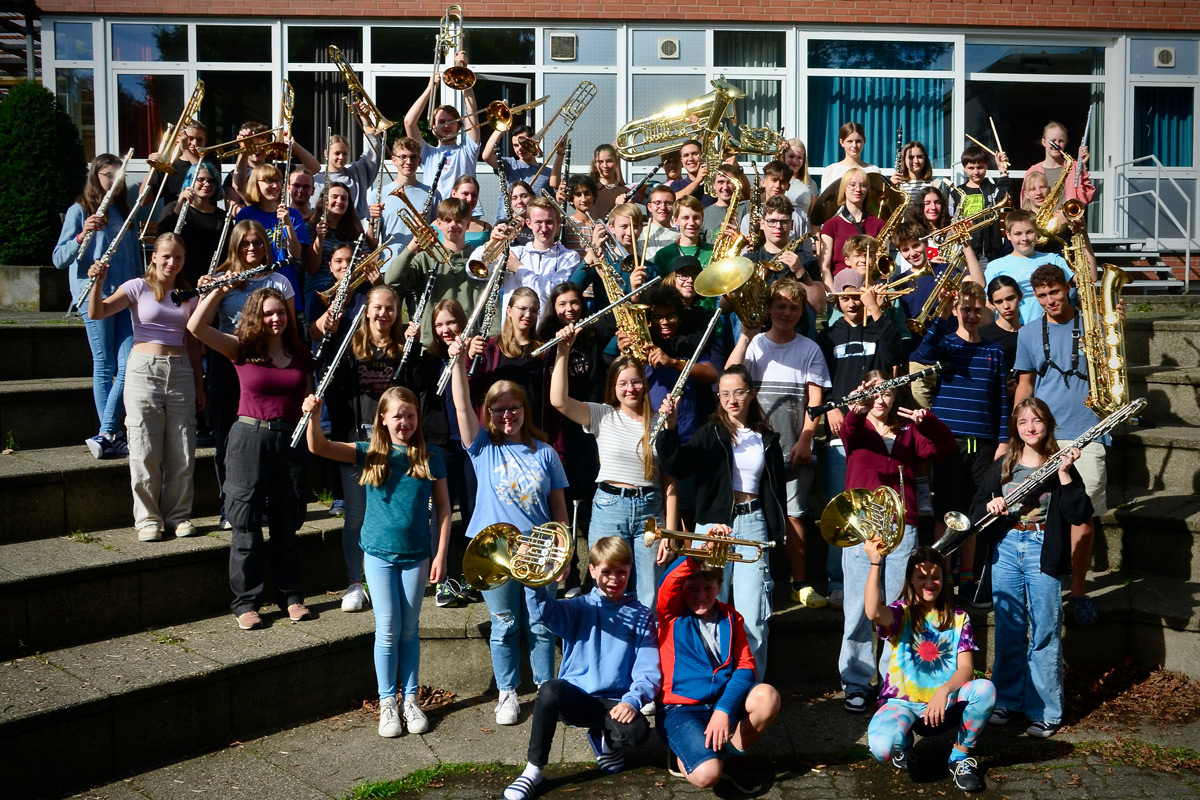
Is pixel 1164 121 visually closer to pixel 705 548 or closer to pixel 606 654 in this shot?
pixel 705 548

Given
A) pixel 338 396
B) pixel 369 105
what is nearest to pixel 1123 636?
pixel 338 396

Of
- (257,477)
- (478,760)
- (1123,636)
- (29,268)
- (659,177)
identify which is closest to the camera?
(478,760)

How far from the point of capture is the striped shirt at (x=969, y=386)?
704cm

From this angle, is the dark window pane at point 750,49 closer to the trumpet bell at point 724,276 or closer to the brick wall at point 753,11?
the brick wall at point 753,11

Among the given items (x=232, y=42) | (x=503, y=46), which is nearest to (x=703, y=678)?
(x=503, y=46)

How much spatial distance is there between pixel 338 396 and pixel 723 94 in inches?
181

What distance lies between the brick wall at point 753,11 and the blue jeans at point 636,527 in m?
9.85

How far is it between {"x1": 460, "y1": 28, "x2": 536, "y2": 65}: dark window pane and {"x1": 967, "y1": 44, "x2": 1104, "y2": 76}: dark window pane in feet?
19.5

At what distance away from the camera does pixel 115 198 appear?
8195mm

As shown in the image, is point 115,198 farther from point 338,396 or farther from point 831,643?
point 831,643

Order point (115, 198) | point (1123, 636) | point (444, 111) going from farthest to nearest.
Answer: point (444, 111) < point (115, 198) < point (1123, 636)

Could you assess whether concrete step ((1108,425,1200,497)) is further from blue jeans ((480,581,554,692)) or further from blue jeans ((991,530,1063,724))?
blue jeans ((480,581,554,692))

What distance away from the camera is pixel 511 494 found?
6.12 meters

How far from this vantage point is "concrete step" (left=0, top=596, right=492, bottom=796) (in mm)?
5316
